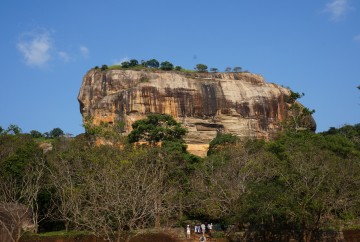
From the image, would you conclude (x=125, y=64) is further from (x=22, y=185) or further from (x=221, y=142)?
(x=22, y=185)

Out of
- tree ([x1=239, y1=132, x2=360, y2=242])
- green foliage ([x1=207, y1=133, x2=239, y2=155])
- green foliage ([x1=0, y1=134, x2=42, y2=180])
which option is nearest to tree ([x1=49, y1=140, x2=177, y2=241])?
green foliage ([x1=0, y1=134, x2=42, y2=180])

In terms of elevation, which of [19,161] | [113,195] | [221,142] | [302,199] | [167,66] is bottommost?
[302,199]

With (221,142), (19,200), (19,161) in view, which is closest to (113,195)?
(19,200)

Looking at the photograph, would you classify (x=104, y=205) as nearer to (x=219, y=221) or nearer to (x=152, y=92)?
(x=219, y=221)

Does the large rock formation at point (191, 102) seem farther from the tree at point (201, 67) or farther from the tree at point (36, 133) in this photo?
the tree at point (36, 133)

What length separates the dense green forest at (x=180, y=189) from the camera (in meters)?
19.3

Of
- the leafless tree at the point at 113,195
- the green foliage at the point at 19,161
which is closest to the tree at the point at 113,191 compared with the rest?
the leafless tree at the point at 113,195

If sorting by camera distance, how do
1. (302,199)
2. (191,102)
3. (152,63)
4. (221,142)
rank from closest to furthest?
1. (302,199)
2. (221,142)
3. (191,102)
4. (152,63)

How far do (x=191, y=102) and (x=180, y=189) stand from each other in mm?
28539

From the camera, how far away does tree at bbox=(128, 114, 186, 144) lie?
40.9 m

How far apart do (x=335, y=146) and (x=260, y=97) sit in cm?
2664

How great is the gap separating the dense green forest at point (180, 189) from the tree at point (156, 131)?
64.8 inches

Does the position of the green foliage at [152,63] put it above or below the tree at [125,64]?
above

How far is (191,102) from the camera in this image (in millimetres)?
56688
